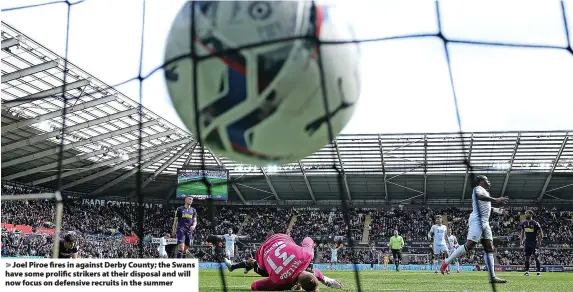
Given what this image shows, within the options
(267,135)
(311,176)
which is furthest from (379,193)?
(267,135)

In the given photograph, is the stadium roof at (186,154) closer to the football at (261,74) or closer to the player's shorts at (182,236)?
the player's shorts at (182,236)

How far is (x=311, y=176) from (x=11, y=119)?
14.7 metres

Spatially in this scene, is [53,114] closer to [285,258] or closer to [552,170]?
[285,258]

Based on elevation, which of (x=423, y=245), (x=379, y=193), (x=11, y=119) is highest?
(x=11, y=119)

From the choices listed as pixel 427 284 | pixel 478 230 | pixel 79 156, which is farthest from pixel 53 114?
pixel 478 230

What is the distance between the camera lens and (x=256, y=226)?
3178cm

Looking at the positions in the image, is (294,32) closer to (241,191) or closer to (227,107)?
(227,107)

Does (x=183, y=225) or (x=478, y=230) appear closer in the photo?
(x=478, y=230)

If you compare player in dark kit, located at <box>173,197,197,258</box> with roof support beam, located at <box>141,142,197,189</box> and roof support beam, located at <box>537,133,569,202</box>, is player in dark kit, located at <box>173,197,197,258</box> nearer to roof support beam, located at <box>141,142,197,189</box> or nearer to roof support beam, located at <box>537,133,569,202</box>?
roof support beam, located at <box>141,142,197,189</box>

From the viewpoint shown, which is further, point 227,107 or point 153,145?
point 153,145

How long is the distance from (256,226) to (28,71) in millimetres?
17080

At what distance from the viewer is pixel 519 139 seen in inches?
944

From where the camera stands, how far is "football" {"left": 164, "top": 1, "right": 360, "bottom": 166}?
99.4 inches

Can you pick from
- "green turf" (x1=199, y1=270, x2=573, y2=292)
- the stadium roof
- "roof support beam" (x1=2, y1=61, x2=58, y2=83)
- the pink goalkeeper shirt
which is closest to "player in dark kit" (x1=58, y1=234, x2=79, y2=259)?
"green turf" (x1=199, y1=270, x2=573, y2=292)
